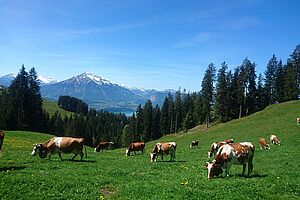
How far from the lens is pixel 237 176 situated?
783 inches

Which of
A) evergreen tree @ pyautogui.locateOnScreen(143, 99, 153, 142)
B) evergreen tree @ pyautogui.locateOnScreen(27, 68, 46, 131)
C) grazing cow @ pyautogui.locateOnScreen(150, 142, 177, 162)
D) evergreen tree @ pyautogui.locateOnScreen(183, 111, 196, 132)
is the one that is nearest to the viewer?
grazing cow @ pyautogui.locateOnScreen(150, 142, 177, 162)

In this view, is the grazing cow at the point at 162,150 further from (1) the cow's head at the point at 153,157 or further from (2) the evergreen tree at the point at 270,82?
(2) the evergreen tree at the point at 270,82

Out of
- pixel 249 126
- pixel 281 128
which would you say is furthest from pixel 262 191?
pixel 249 126

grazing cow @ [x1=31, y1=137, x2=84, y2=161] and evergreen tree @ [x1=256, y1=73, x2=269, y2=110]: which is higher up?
evergreen tree @ [x1=256, y1=73, x2=269, y2=110]

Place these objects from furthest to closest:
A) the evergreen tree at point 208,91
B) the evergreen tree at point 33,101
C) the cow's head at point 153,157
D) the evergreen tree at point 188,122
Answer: the evergreen tree at point 188,122
the evergreen tree at point 33,101
the evergreen tree at point 208,91
the cow's head at point 153,157

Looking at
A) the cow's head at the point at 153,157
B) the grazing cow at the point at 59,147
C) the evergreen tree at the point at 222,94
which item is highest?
the evergreen tree at the point at 222,94

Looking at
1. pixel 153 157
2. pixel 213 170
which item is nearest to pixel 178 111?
pixel 153 157

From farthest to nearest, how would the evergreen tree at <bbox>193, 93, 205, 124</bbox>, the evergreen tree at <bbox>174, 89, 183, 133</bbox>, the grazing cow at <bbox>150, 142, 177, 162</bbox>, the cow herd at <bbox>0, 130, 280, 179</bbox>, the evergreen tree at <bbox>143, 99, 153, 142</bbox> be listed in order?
the evergreen tree at <bbox>143, 99, 153, 142</bbox>, the evergreen tree at <bbox>174, 89, 183, 133</bbox>, the evergreen tree at <bbox>193, 93, 205, 124</bbox>, the grazing cow at <bbox>150, 142, 177, 162</bbox>, the cow herd at <bbox>0, 130, 280, 179</bbox>

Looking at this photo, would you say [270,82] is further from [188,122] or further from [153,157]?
[153,157]

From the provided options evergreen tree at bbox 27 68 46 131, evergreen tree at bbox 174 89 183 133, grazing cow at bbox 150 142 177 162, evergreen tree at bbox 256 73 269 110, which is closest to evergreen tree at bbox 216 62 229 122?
evergreen tree at bbox 256 73 269 110

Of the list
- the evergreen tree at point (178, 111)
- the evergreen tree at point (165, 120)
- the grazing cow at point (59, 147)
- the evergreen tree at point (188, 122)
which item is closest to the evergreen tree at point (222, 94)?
the evergreen tree at point (188, 122)

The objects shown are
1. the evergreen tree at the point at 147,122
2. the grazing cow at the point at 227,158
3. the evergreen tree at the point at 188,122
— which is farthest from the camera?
the evergreen tree at the point at 147,122

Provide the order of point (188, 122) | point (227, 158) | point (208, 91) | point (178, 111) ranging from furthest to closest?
point (178, 111) < point (188, 122) < point (208, 91) < point (227, 158)

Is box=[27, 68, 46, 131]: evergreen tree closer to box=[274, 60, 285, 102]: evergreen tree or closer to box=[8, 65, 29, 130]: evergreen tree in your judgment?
box=[8, 65, 29, 130]: evergreen tree
